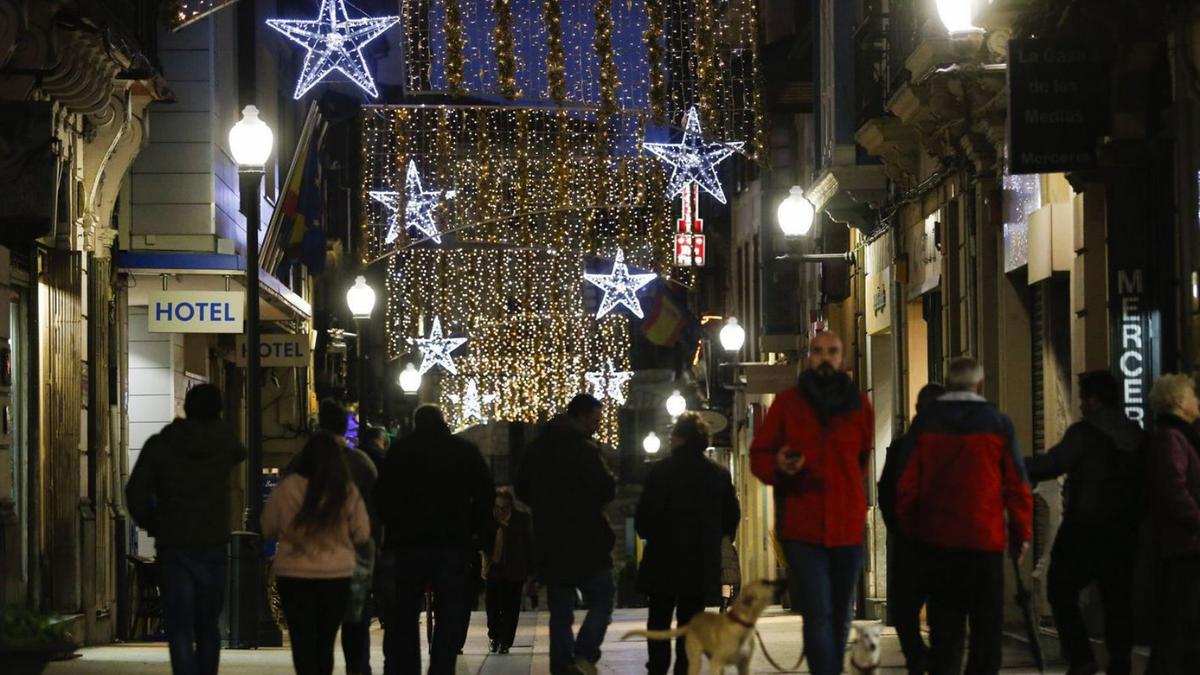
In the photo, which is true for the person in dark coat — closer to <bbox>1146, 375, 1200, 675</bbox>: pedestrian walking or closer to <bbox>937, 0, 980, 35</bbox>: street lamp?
<bbox>1146, 375, 1200, 675</bbox>: pedestrian walking

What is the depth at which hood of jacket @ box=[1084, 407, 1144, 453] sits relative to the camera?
12906 mm

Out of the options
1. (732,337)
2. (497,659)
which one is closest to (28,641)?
(497,659)

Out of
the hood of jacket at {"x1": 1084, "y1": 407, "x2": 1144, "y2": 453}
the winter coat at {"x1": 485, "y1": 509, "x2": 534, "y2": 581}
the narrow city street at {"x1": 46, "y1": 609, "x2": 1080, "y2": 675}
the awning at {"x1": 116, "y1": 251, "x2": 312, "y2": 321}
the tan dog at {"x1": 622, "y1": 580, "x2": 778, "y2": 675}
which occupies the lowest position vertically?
the narrow city street at {"x1": 46, "y1": 609, "x2": 1080, "y2": 675}

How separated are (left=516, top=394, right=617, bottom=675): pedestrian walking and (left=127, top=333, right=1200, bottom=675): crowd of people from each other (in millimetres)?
14

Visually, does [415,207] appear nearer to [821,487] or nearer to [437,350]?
[437,350]

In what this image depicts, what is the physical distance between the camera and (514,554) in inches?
954

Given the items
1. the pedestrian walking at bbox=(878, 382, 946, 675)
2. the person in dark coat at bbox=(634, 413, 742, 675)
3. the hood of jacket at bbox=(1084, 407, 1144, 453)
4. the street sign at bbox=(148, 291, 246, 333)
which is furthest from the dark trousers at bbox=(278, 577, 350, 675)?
the street sign at bbox=(148, 291, 246, 333)

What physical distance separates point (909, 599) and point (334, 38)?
17.0 m

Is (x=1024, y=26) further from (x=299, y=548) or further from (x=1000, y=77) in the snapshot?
(x=299, y=548)

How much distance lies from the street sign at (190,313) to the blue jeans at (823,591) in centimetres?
1363

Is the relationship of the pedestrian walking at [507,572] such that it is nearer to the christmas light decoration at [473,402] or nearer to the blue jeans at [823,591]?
the blue jeans at [823,591]

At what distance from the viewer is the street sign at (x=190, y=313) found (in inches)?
961

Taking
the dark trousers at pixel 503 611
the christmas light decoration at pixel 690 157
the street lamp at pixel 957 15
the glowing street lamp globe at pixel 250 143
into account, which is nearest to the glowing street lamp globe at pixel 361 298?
the dark trousers at pixel 503 611

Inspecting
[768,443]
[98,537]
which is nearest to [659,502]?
[768,443]
